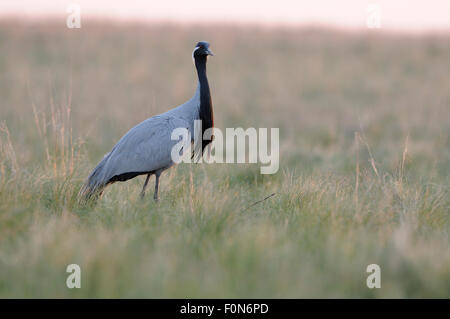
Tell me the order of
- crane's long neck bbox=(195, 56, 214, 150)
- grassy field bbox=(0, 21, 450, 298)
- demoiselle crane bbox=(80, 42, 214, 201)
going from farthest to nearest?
crane's long neck bbox=(195, 56, 214, 150)
demoiselle crane bbox=(80, 42, 214, 201)
grassy field bbox=(0, 21, 450, 298)

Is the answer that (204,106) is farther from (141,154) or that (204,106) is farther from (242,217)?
(242,217)

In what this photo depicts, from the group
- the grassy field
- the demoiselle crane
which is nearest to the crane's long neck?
the demoiselle crane

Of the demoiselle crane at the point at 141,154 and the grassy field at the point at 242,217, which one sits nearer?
the grassy field at the point at 242,217

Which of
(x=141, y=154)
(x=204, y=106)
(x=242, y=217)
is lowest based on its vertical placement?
(x=242, y=217)

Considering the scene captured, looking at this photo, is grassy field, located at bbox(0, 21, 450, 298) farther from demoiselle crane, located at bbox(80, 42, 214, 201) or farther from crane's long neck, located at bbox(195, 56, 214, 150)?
crane's long neck, located at bbox(195, 56, 214, 150)

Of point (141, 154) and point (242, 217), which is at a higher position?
point (141, 154)

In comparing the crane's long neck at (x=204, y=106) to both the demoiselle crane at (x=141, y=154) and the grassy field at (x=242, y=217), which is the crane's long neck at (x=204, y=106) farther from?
the grassy field at (x=242, y=217)

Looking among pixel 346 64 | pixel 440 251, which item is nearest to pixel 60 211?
pixel 440 251

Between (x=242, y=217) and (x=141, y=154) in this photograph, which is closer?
(x=242, y=217)

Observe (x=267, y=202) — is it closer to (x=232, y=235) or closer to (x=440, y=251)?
(x=232, y=235)

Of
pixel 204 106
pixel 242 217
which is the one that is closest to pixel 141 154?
pixel 204 106

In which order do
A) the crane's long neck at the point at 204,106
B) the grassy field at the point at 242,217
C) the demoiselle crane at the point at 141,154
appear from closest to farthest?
1. the grassy field at the point at 242,217
2. the demoiselle crane at the point at 141,154
3. the crane's long neck at the point at 204,106

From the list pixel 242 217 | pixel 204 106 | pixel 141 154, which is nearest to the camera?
pixel 242 217

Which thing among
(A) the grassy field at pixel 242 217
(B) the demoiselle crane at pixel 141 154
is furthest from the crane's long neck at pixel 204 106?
(A) the grassy field at pixel 242 217
